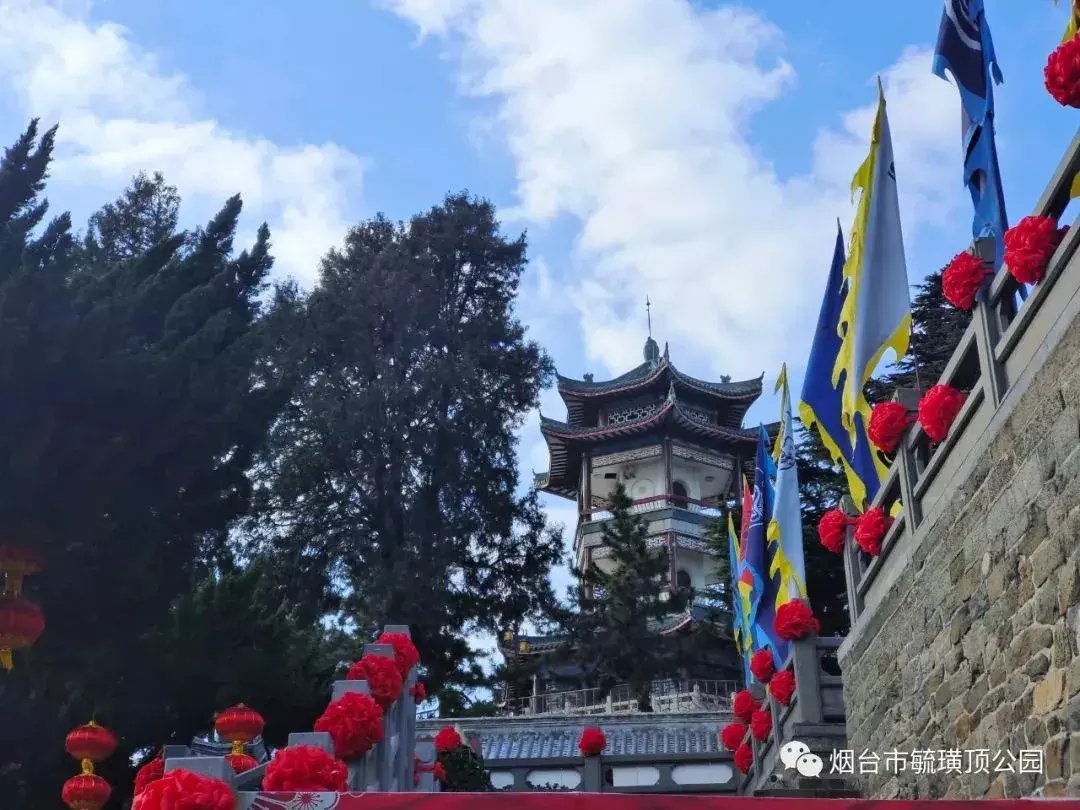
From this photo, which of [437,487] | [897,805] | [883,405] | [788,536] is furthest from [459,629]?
[897,805]

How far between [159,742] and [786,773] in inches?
177

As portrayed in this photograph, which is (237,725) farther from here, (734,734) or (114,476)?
(734,734)

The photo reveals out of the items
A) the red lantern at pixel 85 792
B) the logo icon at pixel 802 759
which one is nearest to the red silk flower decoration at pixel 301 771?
the red lantern at pixel 85 792

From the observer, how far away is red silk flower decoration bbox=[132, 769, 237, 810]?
12.0ft

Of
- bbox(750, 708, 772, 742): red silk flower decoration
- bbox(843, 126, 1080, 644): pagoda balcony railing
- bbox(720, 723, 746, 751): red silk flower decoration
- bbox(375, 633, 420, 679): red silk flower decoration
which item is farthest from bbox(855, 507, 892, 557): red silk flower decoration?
bbox(720, 723, 746, 751): red silk flower decoration

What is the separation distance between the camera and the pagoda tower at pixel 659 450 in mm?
32594

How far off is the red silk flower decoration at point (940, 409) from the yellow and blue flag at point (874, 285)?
4.15 feet

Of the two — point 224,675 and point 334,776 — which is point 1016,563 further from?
point 224,675

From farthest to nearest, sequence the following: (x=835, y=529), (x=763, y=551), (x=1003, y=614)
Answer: (x=763, y=551) < (x=835, y=529) < (x=1003, y=614)

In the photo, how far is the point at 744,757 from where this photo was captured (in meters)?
10.5

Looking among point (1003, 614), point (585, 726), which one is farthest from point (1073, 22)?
point (585, 726)

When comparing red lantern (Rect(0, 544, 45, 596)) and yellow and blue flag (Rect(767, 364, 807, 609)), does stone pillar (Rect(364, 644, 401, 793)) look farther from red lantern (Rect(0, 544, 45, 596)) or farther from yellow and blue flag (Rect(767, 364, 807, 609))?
yellow and blue flag (Rect(767, 364, 807, 609))

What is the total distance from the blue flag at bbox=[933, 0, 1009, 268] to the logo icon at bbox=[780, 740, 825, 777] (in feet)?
12.5

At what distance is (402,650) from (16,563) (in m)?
2.12
